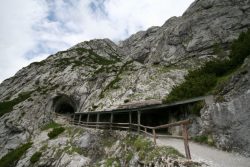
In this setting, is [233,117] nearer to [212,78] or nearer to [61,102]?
[212,78]

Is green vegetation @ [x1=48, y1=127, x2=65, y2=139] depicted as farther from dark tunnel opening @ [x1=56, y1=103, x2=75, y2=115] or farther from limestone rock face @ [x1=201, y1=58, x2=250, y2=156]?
limestone rock face @ [x1=201, y1=58, x2=250, y2=156]

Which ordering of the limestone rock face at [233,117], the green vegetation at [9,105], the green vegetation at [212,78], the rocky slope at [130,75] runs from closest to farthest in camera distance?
the limestone rock face at [233,117], the green vegetation at [212,78], the rocky slope at [130,75], the green vegetation at [9,105]

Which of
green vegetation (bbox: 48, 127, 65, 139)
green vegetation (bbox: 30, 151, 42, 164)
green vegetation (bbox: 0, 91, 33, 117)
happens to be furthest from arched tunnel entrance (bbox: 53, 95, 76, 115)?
green vegetation (bbox: 30, 151, 42, 164)

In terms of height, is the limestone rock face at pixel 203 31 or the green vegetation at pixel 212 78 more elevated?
the limestone rock face at pixel 203 31

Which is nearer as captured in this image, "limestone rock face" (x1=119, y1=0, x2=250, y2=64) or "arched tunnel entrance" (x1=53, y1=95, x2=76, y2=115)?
"limestone rock face" (x1=119, y1=0, x2=250, y2=64)

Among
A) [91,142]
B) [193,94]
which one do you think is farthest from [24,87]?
[193,94]

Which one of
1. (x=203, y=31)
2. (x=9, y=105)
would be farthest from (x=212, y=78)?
(x=9, y=105)

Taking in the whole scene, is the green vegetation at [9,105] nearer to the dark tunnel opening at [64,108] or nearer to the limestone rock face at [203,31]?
the dark tunnel opening at [64,108]

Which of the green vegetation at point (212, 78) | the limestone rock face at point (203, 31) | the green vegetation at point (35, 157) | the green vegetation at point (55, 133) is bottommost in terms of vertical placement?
the green vegetation at point (35, 157)

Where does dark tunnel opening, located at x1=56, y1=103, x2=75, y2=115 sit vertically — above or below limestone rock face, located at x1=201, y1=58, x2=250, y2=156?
above

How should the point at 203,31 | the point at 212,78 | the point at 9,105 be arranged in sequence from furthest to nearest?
the point at 9,105, the point at 203,31, the point at 212,78

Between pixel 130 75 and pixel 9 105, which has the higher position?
pixel 130 75

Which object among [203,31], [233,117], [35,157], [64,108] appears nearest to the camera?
[233,117]

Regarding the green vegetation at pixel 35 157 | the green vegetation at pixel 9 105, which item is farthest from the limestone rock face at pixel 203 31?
the green vegetation at pixel 9 105
